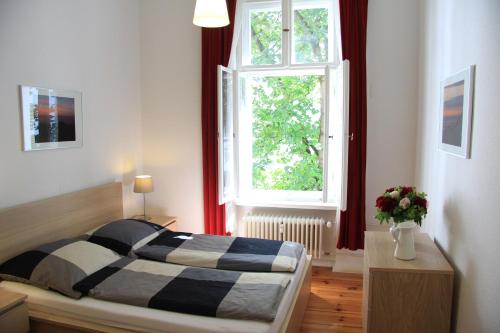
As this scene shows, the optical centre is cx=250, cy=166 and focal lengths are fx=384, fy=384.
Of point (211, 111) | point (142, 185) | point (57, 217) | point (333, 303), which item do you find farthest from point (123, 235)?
point (333, 303)

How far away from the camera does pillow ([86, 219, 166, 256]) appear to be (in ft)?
9.82

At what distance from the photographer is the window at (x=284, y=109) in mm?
3814

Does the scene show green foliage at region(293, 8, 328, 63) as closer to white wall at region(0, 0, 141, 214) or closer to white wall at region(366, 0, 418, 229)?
white wall at region(366, 0, 418, 229)

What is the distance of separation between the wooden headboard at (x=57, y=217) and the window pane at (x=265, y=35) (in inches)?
76.7

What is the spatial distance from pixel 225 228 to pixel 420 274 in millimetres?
2296

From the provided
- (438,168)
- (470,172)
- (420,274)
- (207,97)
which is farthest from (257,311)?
(207,97)

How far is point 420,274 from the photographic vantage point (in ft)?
6.91

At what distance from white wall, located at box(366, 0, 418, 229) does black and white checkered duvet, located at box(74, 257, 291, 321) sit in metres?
1.69

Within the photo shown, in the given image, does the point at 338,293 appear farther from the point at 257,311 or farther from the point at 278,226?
the point at 257,311

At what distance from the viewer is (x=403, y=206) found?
2.25 metres

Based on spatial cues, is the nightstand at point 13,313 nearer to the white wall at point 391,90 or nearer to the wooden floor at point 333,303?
the wooden floor at point 333,303

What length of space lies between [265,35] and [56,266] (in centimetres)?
290

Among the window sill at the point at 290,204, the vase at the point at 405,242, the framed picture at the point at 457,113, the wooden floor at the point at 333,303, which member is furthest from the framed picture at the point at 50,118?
the framed picture at the point at 457,113

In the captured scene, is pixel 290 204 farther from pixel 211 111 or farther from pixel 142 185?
pixel 142 185
